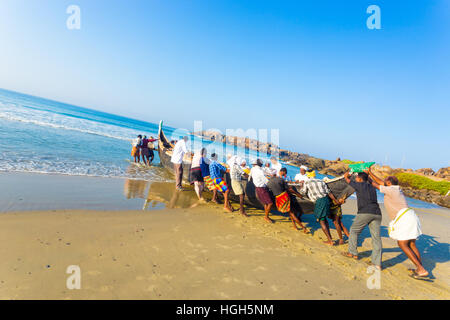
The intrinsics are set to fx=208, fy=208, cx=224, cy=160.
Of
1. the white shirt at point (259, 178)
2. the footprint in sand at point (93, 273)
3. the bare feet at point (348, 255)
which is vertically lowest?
the bare feet at point (348, 255)

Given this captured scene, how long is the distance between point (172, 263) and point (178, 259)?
0.54 ft

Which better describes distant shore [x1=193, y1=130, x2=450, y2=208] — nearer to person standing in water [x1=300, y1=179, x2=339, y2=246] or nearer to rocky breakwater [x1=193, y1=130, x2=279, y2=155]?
rocky breakwater [x1=193, y1=130, x2=279, y2=155]

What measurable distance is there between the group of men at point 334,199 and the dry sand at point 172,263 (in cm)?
53

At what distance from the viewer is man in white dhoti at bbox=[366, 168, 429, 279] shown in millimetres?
3957

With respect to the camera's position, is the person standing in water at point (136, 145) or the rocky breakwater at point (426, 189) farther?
the rocky breakwater at point (426, 189)

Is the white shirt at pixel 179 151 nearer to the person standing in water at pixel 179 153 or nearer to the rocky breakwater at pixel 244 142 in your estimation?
the person standing in water at pixel 179 153

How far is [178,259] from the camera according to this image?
3.59m

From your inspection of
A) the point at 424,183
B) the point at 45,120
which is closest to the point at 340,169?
the point at 424,183

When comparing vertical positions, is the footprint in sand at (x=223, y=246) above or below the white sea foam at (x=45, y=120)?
below

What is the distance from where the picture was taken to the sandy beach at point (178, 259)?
2.82 meters

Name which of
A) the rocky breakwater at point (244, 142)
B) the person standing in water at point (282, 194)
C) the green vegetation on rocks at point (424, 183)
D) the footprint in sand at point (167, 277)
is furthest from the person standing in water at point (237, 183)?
the rocky breakwater at point (244, 142)

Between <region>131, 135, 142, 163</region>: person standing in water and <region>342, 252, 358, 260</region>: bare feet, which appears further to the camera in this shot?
<region>131, 135, 142, 163</region>: person standing in water

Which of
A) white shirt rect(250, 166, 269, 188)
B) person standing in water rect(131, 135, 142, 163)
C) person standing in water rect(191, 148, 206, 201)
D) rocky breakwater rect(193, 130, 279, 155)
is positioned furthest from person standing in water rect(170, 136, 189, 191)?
rocky breakwater rect(193, 130, 279, 155)
